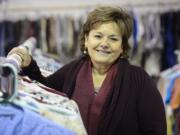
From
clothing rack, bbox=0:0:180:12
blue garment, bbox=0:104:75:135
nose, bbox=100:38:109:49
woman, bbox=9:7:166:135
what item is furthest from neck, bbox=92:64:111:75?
clothing rack, bbox=0:0:180:12

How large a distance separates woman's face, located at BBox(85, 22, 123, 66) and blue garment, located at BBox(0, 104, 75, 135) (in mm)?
707

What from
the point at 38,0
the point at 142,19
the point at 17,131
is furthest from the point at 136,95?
the point at 38,0

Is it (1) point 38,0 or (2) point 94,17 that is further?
(1) point 38,0

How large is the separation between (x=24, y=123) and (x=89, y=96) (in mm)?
723

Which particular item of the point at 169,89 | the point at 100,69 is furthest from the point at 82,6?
the point at 100,69

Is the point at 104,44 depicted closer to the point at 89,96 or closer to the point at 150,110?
the point at 89,96

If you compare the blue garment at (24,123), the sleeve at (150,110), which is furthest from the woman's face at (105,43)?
the blue garment at (24,123)

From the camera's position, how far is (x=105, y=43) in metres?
1.79

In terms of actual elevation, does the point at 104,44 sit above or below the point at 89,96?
above

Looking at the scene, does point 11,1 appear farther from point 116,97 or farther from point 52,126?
point 52,126

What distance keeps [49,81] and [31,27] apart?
2369mm

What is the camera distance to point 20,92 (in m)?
1.25

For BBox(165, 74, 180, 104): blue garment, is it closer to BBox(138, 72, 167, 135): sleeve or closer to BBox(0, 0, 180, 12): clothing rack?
BBox(138, 72, 167, 135): sleeve

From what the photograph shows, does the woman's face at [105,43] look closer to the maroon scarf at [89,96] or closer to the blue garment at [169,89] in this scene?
the maroon scarf at [89,96]
